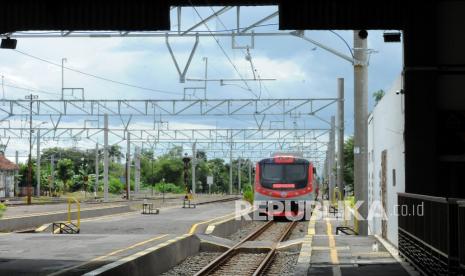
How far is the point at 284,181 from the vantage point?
3591cm

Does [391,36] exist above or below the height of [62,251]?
above

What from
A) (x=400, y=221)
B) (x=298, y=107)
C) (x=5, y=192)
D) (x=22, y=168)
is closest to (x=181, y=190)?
(x=22, y=168)

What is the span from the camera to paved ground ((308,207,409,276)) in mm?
13078

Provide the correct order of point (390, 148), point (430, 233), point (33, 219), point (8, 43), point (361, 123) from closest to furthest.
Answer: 1. point (430, 233)
2. point (8, 43)
3. point (390, 148)
4. point (361, 123)
5. point (33, 219)

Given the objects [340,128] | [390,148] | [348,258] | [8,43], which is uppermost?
[8,43]

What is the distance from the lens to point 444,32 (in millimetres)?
14055

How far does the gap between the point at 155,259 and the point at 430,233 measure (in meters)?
6.81

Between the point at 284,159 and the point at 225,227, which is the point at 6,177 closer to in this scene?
the point at 284,159

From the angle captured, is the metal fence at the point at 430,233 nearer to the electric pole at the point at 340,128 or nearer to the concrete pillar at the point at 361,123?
the concrete pillar at the point at 361,123

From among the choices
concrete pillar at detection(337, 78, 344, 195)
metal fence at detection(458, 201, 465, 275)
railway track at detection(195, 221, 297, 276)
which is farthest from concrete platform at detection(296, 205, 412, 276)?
concrete pillar at detection(337, 78, 344, 195)

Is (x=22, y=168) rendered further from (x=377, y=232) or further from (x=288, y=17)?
(x=288, y=17)

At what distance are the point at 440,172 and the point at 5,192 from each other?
8136 centimetres

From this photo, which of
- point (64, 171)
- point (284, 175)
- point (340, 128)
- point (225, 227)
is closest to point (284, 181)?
point (284, 175)

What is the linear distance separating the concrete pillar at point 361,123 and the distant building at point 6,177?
72.7 m
